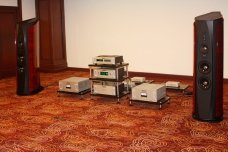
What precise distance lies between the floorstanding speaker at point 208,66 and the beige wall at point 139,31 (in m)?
2.48

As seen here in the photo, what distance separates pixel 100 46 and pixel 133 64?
917 mm

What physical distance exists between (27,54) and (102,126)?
2071 millimetres

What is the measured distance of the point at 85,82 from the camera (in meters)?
4.75

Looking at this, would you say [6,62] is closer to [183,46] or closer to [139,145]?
[183,46]

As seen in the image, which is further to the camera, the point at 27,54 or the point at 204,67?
the point at 27,54

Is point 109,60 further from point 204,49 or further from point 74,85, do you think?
point 204,49

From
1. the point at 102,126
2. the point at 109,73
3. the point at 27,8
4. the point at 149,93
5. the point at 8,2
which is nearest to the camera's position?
the point at 102,126

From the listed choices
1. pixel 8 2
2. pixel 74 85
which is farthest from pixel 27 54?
pixel 8 2

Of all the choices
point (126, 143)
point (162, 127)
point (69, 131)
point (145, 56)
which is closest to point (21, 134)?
point (69, 131)

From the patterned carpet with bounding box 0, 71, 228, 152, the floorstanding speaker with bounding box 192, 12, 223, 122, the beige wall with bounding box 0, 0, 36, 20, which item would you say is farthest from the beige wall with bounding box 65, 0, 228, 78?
the floorstanding speaker with bounding box 192, 12, 223, 122

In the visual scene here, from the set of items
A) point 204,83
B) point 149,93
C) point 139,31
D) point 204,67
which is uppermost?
point 139,31

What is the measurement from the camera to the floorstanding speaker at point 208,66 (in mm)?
3152

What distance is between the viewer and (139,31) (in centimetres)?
637

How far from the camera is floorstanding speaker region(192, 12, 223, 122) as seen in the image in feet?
10.3
